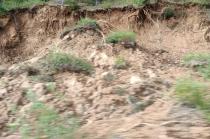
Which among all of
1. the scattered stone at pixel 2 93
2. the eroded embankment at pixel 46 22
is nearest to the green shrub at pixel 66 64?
the scattered stone at pixel 2 93

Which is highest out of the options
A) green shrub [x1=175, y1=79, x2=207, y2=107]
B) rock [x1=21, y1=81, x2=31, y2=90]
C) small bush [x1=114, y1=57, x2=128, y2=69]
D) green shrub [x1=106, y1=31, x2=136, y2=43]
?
green shrub [x1=175, y1=79, x2=207, y2=107]

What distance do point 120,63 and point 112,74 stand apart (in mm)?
939

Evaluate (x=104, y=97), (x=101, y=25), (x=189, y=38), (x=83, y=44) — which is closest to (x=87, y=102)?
(x=104, y=97)

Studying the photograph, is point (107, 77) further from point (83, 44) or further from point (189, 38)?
point (189, 38)

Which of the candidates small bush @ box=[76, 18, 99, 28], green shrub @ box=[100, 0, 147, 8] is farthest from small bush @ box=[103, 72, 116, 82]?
green shrub @ box=[100, 0, 147, 8]

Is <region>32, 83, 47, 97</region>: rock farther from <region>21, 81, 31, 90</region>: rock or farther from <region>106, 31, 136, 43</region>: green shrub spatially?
<region>106, 31, 136, 43</region>: green shrub

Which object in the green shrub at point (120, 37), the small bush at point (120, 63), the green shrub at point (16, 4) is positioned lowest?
the small bush at point (120, 63)

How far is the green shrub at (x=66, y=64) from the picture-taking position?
26.8ft

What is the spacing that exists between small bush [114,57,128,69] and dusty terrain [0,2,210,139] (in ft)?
0.38

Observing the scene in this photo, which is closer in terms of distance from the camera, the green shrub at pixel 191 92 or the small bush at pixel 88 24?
the green shrub at pixel 191 92

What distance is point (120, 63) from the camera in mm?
8969

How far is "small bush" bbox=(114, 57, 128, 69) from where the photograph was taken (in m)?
8.83

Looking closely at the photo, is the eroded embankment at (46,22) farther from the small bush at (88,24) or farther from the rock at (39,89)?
the rock at (39,89)

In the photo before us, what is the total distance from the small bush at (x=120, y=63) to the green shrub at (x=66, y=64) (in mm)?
617
